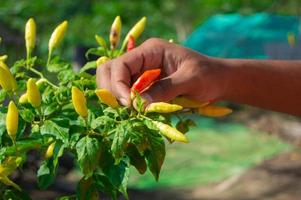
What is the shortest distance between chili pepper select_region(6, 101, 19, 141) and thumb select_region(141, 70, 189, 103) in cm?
22

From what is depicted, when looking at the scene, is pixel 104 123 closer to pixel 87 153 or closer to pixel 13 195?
pixel 87 153

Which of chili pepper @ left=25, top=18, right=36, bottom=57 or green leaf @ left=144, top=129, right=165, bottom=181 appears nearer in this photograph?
green leaf @ left=144, top=129, right=165, bottom=181

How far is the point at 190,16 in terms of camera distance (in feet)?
28.7

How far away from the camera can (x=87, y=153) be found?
916 millimetres

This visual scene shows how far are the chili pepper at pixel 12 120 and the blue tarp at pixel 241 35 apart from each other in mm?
4367

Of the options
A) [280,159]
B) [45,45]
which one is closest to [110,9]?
[45,45]

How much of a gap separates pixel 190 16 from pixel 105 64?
7.75 meters

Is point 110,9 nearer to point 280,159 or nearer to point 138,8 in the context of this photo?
point 138,8

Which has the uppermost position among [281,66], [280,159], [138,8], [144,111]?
[144,111]

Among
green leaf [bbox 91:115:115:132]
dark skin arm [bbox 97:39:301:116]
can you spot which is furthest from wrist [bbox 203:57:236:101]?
green leaf [bbox 91:115:115:132]

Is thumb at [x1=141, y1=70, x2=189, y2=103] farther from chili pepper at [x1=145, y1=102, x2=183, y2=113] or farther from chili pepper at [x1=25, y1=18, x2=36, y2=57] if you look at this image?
chili pepper at [x1=25, y1=18, x2=36, y2=57]

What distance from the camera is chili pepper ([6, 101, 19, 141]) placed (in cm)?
96

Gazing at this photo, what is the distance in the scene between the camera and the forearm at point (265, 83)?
1.35 meters

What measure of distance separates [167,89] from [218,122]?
18.4 ft
